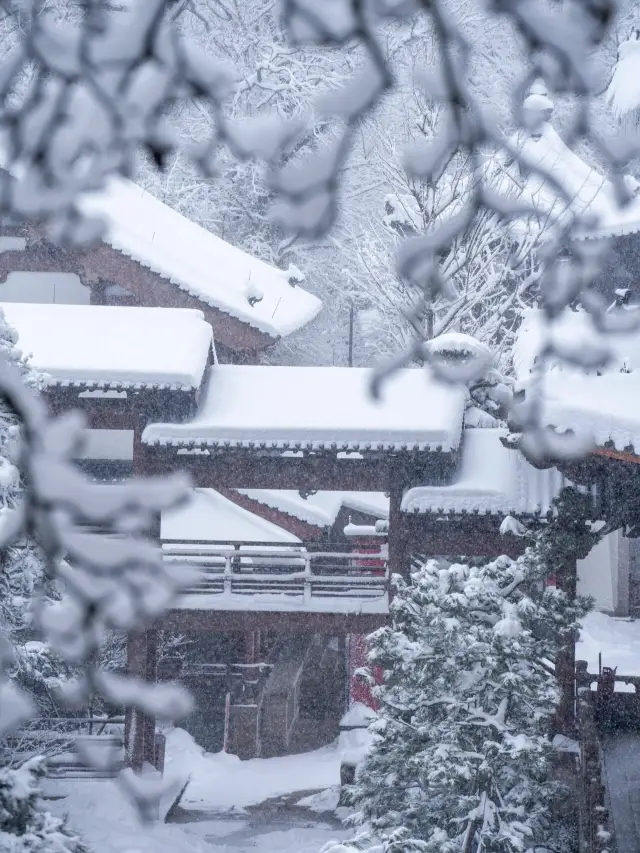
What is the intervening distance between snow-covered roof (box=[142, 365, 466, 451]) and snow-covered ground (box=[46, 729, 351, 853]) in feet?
12.3

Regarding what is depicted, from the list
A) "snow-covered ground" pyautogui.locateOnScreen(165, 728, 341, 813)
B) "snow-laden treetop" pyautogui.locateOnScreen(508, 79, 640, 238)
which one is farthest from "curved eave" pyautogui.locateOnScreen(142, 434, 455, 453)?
"snow-covered ground" pyautogui.locateOnScreen(165, 728, 341, 813)

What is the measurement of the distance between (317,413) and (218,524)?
3.28 metres

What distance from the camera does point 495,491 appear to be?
28.9 feet

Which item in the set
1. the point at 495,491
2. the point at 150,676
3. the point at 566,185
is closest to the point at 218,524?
the point at 150,676

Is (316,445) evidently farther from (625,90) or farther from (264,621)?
(625,90)

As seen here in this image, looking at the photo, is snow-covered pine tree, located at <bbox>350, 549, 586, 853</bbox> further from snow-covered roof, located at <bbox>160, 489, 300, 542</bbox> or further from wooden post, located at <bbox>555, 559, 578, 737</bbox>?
snow-covered roof, located at <bbox>160, 489, 300, 542</bbox>

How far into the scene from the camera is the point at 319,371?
33.3ft

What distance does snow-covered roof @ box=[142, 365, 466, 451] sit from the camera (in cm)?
902

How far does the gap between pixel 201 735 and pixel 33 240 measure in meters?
7.30

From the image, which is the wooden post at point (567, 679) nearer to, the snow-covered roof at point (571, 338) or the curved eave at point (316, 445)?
the curved eave at point (316, 445)

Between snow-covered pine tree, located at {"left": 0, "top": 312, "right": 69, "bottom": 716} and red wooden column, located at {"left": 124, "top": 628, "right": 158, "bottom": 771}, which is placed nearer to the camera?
snow-covered pine tree, located at {"left": 0, "top": 312, "right": 69, "bottom": 716}

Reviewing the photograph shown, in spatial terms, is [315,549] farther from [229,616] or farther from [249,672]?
[249,672]

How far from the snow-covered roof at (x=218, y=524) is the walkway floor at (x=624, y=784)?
4804mm

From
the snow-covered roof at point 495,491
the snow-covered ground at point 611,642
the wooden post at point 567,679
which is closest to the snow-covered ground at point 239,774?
the snow-covered ground at point 611,642
